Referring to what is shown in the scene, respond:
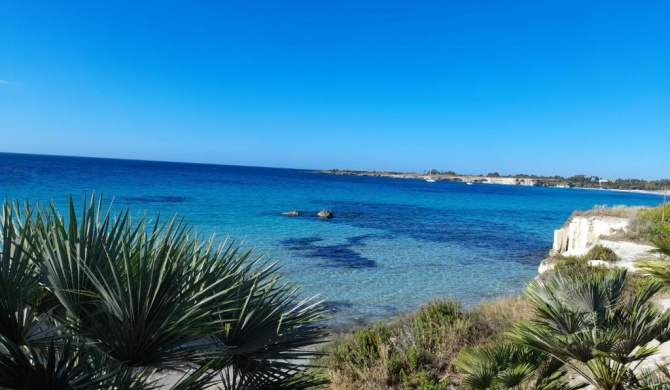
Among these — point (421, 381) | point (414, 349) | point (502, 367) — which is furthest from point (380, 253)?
point (502, 367)

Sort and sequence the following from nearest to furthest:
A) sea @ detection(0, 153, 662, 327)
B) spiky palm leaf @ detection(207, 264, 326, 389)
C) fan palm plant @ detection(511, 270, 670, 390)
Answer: spiky palm leaf @ detection(207, 264, 326, 389)
fan palm plant @ detection(511, 270, 670, 390)
sea @ detection(0, 153, 662, 327)

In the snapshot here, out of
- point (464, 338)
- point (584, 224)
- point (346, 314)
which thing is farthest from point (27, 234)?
point (584, 224)

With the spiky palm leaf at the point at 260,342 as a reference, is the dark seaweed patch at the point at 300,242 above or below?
below

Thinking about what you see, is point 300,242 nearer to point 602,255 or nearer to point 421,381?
point 602,255

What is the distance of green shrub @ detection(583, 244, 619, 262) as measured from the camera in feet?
45.7

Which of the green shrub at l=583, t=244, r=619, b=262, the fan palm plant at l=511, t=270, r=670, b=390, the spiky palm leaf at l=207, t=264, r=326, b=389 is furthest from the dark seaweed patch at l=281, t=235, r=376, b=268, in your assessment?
the spiky palm leaf at l=207, t=264, r=326, b=389

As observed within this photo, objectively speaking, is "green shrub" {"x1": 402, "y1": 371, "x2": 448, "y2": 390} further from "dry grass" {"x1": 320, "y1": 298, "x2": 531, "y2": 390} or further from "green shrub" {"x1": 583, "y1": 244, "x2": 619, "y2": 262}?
"green shrub" {"x1": 583, "y1": 244, "x2": 619, "y2": 262}

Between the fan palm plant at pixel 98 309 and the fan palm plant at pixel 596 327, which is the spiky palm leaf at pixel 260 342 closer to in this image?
the fan palm plant at pixel 98 309

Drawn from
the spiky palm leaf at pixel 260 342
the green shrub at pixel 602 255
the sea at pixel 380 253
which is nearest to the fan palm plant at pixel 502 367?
the spiky palm leaf at pixel 260 342

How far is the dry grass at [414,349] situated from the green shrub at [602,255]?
20.8ft

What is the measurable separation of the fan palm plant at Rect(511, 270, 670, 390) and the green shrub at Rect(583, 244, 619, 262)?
11.3 metres

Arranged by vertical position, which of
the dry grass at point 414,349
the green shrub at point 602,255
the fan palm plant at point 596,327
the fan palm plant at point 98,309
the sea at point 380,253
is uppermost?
the fan palm plant at point 98,309

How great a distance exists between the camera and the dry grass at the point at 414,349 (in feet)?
21.1

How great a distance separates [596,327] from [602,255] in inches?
484
